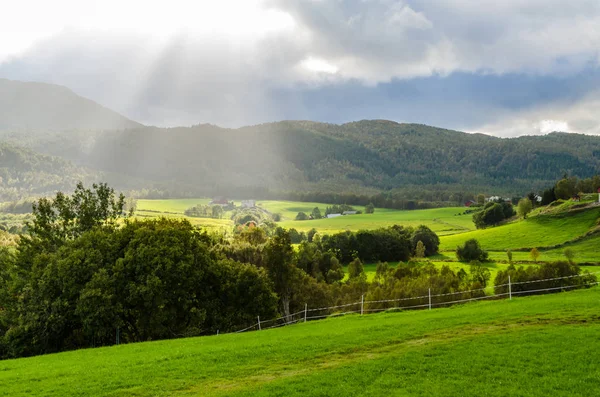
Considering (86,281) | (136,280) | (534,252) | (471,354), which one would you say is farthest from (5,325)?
(534,252)

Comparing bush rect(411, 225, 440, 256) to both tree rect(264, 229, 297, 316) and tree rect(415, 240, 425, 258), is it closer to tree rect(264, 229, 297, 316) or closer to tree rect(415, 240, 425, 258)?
tree rect(415, 240, 425, 258)

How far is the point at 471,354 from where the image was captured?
1611cm

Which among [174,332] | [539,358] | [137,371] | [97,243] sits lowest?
[174,332]

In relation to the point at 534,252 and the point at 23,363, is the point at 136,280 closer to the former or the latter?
the point at 23,363

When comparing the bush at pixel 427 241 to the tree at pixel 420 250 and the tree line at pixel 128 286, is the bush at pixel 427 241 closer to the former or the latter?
the tree at pixel 420 250

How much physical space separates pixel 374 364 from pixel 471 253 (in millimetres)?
80987

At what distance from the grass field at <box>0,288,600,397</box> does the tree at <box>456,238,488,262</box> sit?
219 feet

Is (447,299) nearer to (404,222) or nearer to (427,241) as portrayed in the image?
(427,241)

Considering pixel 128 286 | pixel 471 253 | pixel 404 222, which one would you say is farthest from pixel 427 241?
pixel 128 286

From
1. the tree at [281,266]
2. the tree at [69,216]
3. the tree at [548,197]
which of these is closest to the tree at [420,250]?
the tree at [281,266]

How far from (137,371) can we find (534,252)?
79.4 metres

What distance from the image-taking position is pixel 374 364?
15836 mm

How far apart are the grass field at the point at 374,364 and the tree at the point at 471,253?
219 feet

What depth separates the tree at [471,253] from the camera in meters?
88.0
